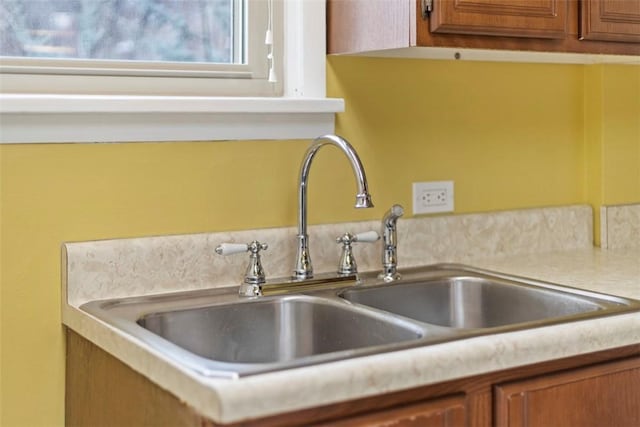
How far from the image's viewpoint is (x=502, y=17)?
→ 1.79 meters

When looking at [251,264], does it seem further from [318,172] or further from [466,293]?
[466,293]

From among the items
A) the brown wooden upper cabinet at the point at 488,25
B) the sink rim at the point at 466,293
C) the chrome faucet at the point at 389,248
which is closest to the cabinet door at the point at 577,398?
the sink rim at the point at 466,293

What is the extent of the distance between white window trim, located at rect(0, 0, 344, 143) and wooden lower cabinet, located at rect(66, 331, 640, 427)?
0.38 meters

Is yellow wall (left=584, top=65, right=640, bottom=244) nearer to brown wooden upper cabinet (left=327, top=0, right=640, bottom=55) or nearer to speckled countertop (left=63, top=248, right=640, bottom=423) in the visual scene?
brown wooden upper cabinet (left=327, top=0, right=640, bottom=55)

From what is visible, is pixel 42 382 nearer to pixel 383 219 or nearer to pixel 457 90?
pixel 383 219

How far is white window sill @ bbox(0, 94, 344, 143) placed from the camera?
164cm

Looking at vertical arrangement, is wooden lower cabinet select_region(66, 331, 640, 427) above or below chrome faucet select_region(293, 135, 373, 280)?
below

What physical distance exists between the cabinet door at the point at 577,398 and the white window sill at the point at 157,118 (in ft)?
2.44

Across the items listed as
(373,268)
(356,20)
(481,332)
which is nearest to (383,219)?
(373,268)

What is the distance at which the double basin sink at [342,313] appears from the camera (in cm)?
157

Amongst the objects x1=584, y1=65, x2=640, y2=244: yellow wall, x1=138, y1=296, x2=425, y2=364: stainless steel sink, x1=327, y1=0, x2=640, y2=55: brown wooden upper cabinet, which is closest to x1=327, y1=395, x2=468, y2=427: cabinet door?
x1=138, y1=296, x2=425, y2=364: stainless steel sink

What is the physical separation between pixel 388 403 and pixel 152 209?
2.27 ft

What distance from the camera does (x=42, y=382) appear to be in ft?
5.59

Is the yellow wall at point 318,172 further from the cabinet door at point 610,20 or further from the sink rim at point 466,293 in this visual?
the cabinet door at point 610,20
